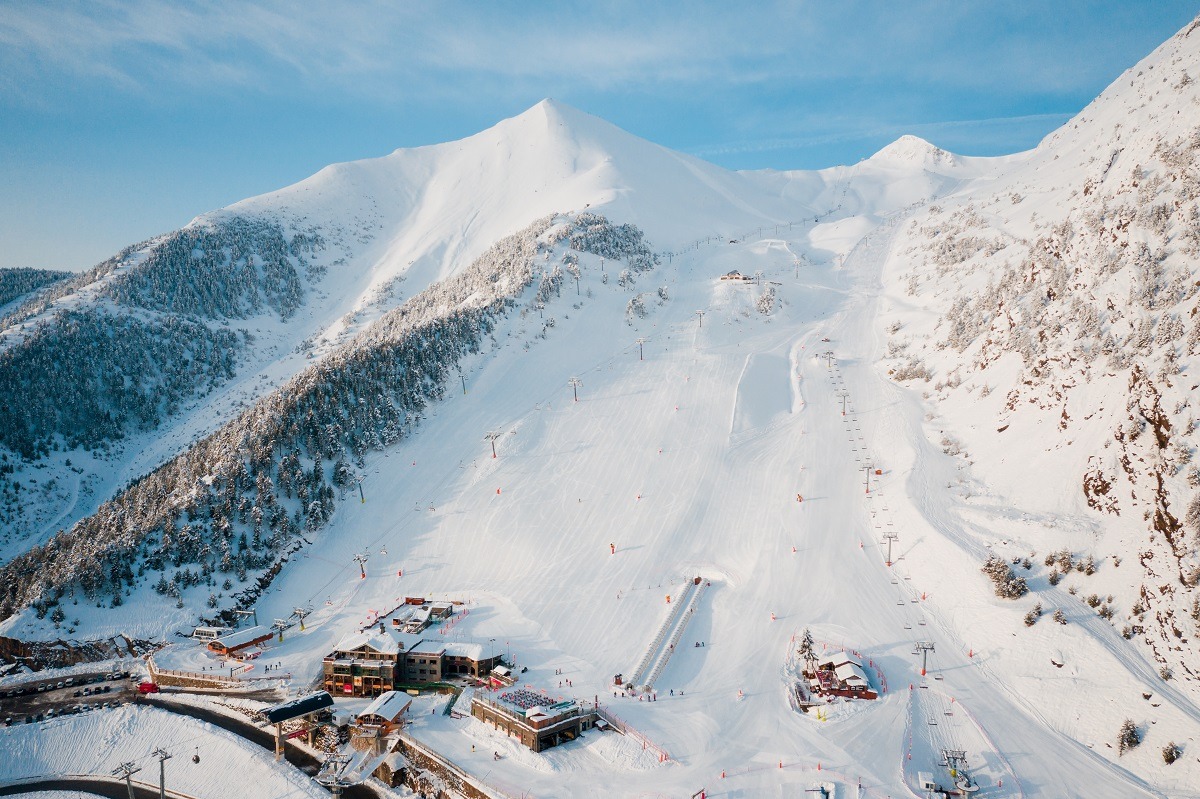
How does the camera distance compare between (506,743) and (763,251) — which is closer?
(506,743)

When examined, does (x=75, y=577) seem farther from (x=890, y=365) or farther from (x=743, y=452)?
(x=890, y=365)


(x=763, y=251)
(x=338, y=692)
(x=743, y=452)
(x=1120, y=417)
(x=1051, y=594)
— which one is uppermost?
(x=763, y=251)

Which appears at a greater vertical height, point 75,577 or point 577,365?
point 577,365

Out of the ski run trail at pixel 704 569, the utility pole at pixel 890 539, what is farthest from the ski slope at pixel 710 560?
the utility pole at pixel 890 539

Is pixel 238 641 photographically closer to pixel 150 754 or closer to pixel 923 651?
pixel 150 754

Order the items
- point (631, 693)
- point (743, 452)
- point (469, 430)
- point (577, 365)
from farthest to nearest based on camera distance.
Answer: point (577, 365) < point (469, 430) < point (743, 452) < point (631, 693)

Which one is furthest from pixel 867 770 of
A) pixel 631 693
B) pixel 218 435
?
pixel 218 435
